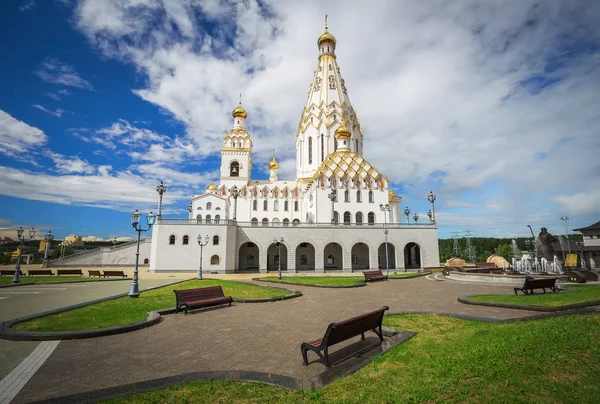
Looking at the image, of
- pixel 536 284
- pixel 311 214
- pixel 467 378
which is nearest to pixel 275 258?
pixel 311 214

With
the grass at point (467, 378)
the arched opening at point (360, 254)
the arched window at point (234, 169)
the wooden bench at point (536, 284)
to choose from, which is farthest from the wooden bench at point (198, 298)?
the arched window at point (234, 169)

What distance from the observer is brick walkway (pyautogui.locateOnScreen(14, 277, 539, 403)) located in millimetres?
4848

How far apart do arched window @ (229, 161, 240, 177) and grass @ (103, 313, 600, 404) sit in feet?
149

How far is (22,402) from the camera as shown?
3.97 metres

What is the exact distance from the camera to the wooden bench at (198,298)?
9.78m

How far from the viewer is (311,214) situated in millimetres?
41188

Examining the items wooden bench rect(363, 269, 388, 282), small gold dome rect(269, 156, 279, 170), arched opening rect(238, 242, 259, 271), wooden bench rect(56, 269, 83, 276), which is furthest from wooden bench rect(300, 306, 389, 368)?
small gold dome rect(269, 156, 279, 170)

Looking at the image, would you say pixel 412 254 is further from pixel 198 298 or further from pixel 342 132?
pixel 198 298

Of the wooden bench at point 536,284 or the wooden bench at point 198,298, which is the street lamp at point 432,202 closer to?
the wooden bench at point 536,284

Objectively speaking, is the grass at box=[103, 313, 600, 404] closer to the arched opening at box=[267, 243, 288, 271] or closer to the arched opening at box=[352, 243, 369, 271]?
the arched opening at box=[267, 243, 288, 271]

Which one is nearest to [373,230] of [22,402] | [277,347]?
[277,347]

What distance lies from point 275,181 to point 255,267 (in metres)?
19.3

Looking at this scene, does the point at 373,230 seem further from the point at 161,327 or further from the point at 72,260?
the point at 72,260

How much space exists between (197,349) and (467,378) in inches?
194
